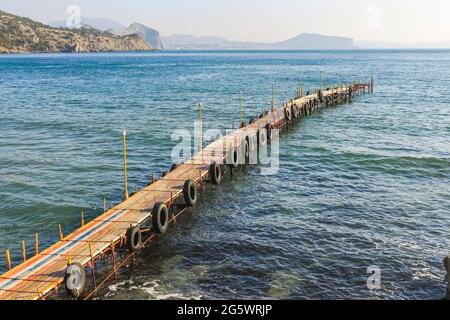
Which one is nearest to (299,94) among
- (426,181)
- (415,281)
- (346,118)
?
(346,118)

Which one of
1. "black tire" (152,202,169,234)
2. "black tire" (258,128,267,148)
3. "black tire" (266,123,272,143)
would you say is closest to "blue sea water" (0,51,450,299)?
"black tire" (152,202,169,234)

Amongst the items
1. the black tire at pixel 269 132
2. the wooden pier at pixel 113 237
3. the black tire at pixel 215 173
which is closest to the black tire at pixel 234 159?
the wooden pier at pixel 113 237

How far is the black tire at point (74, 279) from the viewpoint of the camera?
891 inches

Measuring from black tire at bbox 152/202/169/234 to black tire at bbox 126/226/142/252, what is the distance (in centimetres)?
251

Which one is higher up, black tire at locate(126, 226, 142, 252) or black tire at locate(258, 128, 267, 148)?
black tire at locate(258, 128, 267, 148)

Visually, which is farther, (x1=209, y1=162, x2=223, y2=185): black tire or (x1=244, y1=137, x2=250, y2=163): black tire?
(x1=244, y1=137, x2=250, y2=163): black tire

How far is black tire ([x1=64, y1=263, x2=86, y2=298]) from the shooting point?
22625 millimetres

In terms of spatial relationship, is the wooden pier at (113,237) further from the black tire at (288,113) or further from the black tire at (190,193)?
the black tire at (288,113)

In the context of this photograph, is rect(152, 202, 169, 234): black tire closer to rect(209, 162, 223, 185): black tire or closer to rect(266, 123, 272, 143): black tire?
rect(209, 162, 223, 185): black tire

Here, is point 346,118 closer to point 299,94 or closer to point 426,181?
point 299,94

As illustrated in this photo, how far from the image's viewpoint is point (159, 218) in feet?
102

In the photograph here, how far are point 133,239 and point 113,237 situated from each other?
1190 mm

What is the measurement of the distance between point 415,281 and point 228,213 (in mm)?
14782
